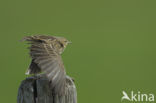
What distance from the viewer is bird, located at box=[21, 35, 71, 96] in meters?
4.57

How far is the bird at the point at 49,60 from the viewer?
180 inches

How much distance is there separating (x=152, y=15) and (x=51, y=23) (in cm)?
301

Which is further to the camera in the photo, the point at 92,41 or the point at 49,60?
the point at 92,41

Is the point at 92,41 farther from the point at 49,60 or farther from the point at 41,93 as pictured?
the point at 41,93

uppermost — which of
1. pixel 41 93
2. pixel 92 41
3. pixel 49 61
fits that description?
pixel 49 61

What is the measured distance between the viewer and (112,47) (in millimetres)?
11930

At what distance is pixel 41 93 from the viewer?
4.48 meters

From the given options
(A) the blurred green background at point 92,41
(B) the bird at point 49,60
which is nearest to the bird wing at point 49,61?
(B) the bird at point 49,60

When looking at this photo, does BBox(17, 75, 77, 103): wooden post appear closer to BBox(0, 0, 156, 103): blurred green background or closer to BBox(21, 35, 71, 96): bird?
BBox(21, 35, 71, 96): bird

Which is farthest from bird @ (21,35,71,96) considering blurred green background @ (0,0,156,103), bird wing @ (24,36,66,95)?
blurred green background @ (0,0,156,103)

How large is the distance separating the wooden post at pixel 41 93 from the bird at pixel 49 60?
5 centimetres

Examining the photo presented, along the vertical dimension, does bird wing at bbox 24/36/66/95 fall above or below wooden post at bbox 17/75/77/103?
above

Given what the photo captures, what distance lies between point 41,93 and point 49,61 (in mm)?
492

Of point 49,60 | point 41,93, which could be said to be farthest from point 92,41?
point 41,93
